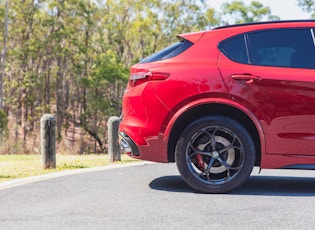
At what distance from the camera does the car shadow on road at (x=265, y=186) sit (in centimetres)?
559

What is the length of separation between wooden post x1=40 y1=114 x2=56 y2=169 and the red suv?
2737mm

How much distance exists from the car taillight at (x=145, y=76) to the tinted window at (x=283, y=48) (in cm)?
101

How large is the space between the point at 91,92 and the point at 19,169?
34.5 meters

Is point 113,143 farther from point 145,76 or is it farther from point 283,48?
point 283,48

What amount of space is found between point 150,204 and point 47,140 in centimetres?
362

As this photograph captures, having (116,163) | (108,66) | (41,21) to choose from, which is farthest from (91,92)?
(116,163)

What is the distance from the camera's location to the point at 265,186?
6.05 meters

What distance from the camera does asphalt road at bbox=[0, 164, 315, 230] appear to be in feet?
13.4

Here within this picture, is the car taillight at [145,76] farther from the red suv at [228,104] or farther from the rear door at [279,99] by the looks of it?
the rear door at [279,99]

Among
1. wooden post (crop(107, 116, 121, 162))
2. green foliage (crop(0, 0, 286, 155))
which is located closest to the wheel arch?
wooden post (crop(107, 116, 121, 162))

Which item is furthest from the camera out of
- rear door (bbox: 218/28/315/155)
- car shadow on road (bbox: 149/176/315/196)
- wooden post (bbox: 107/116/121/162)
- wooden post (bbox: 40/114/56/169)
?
wooden post (bbox: 107/116/121/162)

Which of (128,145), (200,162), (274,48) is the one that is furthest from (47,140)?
(274,48)

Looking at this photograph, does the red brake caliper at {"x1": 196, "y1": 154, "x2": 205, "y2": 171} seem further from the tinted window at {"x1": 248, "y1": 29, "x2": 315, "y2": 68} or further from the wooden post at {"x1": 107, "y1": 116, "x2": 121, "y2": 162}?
the wooden post at {"x1": 107, "y1": 116, "x2": 121, "y2": 162}

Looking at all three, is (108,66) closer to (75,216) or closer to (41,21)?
(41,21)
